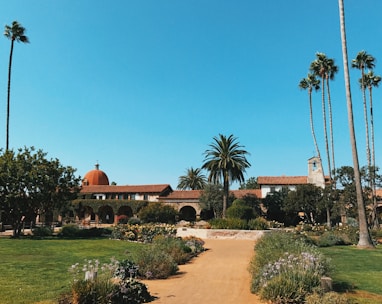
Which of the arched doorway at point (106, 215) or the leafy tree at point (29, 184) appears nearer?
the leafy tree at point (29, 184)

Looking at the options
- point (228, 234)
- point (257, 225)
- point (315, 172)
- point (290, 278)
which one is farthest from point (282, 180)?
point (290, 278)

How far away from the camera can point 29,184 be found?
2791 centimetres

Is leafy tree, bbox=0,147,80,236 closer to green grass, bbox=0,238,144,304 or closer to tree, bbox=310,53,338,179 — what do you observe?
green grass, bbox=0,238,144,304

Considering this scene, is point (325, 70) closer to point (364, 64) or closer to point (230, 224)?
point (364, 64)

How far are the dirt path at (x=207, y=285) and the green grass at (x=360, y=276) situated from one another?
256 centimetres

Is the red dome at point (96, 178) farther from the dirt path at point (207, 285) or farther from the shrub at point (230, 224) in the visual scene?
the dirt path at point (207, 285)

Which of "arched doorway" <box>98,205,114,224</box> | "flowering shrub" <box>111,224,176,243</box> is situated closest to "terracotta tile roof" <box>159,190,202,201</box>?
"arched doorway" <box>98,205,114,224</box>

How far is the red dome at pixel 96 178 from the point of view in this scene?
230 ft

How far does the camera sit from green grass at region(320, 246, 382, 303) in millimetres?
8977

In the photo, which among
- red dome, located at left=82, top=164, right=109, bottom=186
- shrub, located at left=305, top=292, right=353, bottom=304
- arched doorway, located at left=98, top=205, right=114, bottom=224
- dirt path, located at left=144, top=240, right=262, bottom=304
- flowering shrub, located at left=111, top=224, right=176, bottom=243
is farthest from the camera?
red dome, located at left=82, top=164, right=109, bottom=186

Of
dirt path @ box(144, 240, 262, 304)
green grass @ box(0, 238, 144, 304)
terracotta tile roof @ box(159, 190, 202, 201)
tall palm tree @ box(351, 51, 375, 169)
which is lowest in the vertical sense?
dirt path @ box(144, 240, 262, 304)

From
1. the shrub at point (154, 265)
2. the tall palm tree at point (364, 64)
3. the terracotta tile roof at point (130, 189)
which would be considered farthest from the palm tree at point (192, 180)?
the shrub at point (154, 265)

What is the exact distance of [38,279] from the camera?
10172 mm

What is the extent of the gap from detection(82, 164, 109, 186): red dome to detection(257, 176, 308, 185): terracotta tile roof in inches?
1313
